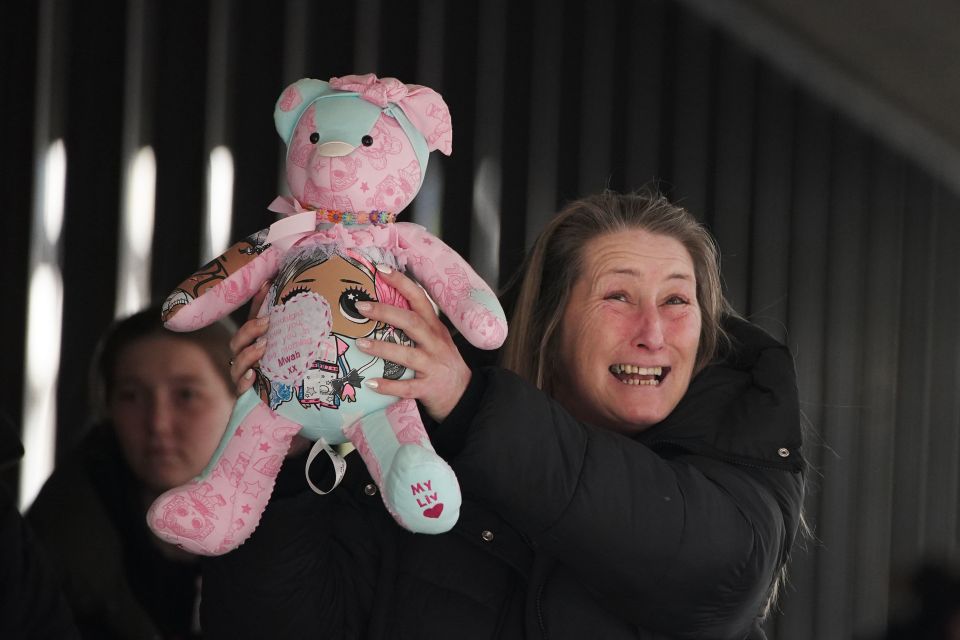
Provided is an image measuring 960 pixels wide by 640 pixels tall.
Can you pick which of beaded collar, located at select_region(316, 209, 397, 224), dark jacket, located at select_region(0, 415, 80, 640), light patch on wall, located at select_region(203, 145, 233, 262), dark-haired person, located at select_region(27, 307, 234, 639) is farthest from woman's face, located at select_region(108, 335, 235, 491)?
beaded collar, located at select_region(316, 209, 397, 224)

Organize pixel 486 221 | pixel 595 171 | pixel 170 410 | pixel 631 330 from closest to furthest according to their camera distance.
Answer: pixel 631 330 < pixel 170 410 < pixel 486 221 < pixel 595 171

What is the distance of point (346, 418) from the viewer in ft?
3.73

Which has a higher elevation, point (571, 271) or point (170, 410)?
point (571, 271)

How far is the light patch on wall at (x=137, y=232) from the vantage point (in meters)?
2.74

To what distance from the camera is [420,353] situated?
1.15m

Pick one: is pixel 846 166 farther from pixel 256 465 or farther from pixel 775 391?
pixel 256 465

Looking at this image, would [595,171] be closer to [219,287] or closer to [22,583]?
[22,583]

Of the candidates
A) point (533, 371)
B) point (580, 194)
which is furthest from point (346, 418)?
point (580, 194)

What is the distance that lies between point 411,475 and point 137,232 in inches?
74.9

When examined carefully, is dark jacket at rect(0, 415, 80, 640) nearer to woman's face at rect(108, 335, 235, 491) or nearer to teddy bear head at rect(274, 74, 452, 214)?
woman's face at rect(108, 335, 235, 491)

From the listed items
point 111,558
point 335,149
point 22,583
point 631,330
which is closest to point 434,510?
point 335,149

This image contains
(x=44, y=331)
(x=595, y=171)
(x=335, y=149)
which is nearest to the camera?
(x=335, y=149)

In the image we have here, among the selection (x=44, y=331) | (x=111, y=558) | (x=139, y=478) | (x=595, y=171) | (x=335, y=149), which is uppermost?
(x=595, y=171)

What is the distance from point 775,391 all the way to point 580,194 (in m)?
1.92
